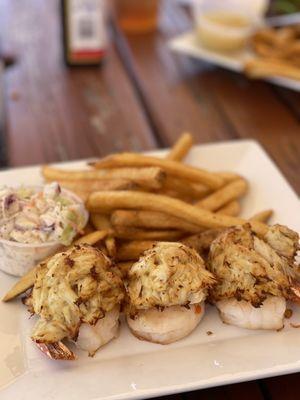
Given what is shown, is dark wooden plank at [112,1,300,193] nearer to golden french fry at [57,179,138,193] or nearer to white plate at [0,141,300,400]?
golden french fry at [57,179,138,193]

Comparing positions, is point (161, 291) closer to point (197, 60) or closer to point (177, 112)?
point (177, 112)

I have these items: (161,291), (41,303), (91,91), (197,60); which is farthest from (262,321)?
(197,60)

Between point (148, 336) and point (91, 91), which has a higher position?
point (148, 336)

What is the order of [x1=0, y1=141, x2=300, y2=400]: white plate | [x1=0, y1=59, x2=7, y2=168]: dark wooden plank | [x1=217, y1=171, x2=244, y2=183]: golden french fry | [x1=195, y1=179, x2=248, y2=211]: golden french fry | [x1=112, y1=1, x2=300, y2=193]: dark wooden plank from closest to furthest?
1. [x1=0, y1=141, x2=300, y2=400]: white plate
2. [x1=195, y1=179, x2=248, y2=211]: golden french fry
3. [x1=217, y1=171, x2=244, y2=183]: golden french fry
4. [x1=112, y1=1, x2=300, y2=193]: dark wooden plank
5. [x1=0, y1=59, x2=7, y2=168]: dark wooden plank

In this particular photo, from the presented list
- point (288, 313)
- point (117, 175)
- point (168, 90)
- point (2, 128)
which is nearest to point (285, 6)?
point (168, 90)

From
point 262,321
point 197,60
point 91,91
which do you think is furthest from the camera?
point 197,60

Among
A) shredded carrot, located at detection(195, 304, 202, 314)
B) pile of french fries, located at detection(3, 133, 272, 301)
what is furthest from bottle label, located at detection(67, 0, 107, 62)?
shredded carrot, located at detection(195, 304, 202, 314)

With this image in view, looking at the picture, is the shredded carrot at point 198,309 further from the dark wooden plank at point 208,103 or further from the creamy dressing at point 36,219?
the dark wooden plank at point 208,103

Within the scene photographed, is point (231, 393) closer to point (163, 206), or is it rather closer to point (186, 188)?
point (163, 206)
